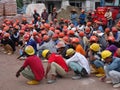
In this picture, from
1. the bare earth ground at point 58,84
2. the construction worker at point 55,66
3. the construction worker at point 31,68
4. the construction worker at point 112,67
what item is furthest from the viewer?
the construction worker at point 55,66

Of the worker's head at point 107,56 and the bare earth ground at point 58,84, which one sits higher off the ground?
the worker's head at point 107,56

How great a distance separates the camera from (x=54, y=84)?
27.0 feet

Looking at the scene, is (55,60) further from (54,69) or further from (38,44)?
(38,44)

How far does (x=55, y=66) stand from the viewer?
834 cm

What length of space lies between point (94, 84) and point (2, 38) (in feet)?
20.3

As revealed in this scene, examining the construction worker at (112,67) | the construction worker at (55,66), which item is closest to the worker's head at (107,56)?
the construction worker at (112,67)

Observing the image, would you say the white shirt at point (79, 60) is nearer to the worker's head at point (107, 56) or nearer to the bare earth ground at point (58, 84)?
the bare earth ground at point (58, 84)

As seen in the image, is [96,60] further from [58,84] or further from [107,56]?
[58,84]

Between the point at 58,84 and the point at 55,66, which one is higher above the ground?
the point at 55,66

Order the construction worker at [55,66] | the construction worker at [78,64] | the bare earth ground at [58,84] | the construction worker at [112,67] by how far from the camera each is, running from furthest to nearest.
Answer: the construction worker at [78,64], the construction worker at [55,66], the bare earth ground at [58,84], the construction worker at [112,67]

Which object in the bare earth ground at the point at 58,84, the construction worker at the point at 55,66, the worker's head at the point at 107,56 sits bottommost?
the bare earth ground at the point at 58,84

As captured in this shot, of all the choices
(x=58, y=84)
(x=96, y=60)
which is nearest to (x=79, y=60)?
(x=96, y=60)

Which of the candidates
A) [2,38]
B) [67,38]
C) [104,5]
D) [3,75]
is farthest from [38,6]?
[3,75]

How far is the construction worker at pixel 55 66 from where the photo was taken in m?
8.29
